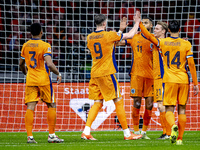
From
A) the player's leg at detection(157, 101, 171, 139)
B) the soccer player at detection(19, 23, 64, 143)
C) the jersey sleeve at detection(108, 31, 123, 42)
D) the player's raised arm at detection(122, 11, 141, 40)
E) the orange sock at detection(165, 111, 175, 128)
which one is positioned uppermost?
the player's raised arm at detection(122, 11, 141, 40)

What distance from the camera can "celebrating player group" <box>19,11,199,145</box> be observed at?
5965 millimetres

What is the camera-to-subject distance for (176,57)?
595 cm

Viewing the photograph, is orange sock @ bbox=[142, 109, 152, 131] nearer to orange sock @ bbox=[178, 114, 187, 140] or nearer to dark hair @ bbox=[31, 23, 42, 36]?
orange sock @ bbox=[178, 114, 187, 140]

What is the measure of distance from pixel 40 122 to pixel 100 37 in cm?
374

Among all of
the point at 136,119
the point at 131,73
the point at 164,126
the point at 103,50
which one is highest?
the point at 103,50

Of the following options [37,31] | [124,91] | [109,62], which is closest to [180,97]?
[109,62]

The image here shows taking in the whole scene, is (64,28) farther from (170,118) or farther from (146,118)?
(170,118)

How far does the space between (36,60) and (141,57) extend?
6.43 feet

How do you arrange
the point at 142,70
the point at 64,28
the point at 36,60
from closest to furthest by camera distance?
the point at 36,60 < the point at 142,70 < the point at 64,28

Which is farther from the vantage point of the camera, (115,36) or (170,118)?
(115,36)

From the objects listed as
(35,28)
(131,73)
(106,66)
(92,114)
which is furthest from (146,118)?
(35,28)

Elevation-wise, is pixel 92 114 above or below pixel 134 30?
below

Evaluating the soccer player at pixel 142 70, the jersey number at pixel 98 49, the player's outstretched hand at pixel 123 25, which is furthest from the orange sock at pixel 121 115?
the player's outstretched hand at pixel 123 25

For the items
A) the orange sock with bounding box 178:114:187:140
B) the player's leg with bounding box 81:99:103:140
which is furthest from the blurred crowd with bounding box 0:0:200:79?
the orange sock with bounding box 178:114:187:140
